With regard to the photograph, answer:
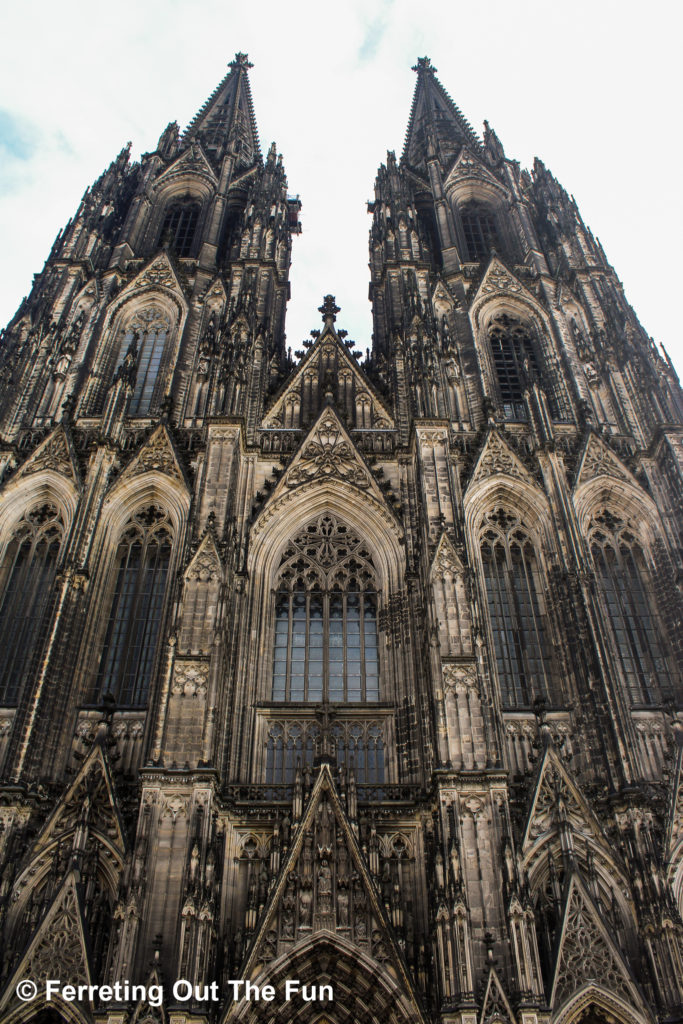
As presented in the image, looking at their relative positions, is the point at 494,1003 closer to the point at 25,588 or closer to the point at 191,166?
the point at 25,588

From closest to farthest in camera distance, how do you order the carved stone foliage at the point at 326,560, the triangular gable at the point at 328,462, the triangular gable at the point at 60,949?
1. the triangular gable at the point at 60,949
2. the carved stone foliage at the point at 326,560
3. the triangular gable at the point at 328,462

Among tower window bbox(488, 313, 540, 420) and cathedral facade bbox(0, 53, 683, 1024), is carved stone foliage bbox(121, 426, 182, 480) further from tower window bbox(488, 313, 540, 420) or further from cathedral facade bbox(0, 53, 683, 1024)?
tower window bbox(488, 313, 540, 420)

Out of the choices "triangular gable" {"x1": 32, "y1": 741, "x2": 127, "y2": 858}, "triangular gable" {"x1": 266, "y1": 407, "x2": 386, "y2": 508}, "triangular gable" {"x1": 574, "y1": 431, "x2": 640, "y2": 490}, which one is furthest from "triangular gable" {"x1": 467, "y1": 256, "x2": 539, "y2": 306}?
"triangular gable" {"x1": 32, "y1": 741, "x2": 127, "y2": 858}

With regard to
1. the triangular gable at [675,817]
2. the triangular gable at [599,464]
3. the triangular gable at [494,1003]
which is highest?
the triangular gable at [599,464]

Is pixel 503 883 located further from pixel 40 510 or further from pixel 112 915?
pixel 40 510

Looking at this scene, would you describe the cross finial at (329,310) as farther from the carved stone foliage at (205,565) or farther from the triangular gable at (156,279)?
the carved stone foliage at (205,565)

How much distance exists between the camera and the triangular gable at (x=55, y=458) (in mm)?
20391

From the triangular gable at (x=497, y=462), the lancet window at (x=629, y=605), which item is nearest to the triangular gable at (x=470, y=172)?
the triangular gable at (x=497, y=462)

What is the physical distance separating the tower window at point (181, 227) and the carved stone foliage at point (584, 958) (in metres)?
23.6

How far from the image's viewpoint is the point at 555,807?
15.2 m

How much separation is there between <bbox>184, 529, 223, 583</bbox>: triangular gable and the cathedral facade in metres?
0.06

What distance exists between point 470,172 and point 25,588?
23696 mm

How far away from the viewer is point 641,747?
16.5m

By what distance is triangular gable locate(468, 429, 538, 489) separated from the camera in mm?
20734
